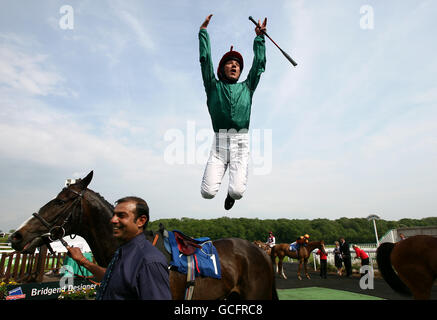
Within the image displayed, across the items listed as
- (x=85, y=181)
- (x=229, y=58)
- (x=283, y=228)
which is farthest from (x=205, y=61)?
(x=283, y=228)

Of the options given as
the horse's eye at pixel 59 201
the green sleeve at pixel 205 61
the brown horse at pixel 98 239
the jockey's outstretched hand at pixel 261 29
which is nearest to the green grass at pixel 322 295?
the brown horse at pixel 98 239

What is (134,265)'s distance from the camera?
5.06 feet

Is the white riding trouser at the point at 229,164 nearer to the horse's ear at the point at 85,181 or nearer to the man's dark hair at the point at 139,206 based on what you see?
the man's dark hair at the point at 139,206

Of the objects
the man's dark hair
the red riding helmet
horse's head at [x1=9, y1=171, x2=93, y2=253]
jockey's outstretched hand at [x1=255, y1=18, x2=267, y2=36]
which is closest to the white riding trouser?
the red riding helmet

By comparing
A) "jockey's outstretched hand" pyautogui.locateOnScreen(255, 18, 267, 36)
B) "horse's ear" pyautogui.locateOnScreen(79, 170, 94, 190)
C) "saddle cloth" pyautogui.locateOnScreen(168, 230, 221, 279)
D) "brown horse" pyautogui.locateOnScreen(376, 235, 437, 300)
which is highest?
"jockey's outstretched hand" pyautogui.locateOnScreen(255, 18, 267, 36)

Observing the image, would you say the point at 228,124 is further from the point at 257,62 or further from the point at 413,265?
the point at 413,265

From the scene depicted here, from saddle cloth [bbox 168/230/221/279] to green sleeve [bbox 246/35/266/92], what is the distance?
2.00 meters

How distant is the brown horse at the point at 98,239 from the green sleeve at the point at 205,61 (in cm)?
200

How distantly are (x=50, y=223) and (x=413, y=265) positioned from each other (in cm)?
661

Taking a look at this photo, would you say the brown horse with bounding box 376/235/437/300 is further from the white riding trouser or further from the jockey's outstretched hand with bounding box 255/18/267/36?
the jockey's outstretched hand with bounding box 255/18/267/36

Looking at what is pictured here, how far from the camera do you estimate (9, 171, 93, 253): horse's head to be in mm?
3207

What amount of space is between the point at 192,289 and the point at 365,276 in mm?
13752
